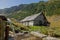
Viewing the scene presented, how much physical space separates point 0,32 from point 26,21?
45.6 m

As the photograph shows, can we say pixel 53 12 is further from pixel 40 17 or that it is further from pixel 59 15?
pixel 40 17

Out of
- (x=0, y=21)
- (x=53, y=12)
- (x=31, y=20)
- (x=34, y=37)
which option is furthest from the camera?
(x=53, y=12)

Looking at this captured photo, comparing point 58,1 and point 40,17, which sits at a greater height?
point 58,1

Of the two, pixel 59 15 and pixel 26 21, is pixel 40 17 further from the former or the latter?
pixel 59 15

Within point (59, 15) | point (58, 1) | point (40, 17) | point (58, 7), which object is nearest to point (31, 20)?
point (40, 17)

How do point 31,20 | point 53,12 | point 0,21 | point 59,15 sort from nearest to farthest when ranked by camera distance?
point 0,21 < point 31,20 < point 59,15 < point 53,12

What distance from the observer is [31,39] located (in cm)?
1031

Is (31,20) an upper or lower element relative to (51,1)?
lower

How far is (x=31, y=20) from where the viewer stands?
47656 mm

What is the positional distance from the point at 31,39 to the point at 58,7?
73512 millimetres

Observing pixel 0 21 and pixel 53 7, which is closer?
pixel 0 21

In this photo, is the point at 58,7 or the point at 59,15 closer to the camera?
the point at 59,15

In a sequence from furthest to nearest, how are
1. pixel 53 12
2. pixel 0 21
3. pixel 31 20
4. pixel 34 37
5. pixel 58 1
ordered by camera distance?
pixel 58 1, pixel 53 12, pixel 31 20, pixel 34 37, pixel 0 21

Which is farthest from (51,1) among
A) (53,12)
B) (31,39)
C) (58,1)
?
(31,39)
